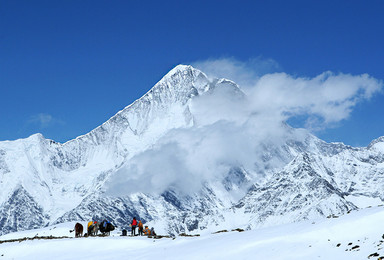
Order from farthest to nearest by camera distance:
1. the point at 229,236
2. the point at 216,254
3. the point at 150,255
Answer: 1. the point at 229,236
2. the point at 150,255
3. the point at 216,254

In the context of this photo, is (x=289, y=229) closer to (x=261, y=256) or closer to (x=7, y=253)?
(x=261, y=256)

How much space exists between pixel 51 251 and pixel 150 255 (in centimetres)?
1103

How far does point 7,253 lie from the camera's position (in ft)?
149

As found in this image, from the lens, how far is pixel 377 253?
95.8 ft

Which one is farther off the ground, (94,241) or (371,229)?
(94,241)

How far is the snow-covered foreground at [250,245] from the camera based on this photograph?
108 ft

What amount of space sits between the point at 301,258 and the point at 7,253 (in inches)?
1058

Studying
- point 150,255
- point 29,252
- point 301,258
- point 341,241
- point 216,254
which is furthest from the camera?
point 29,252

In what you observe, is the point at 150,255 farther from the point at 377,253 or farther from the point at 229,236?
the point at 377,253

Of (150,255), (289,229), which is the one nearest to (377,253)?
(289,229)

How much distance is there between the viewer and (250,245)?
36.8m

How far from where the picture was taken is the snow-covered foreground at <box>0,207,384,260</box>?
3284 cm

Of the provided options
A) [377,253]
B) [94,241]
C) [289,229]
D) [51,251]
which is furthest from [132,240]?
[377,253]

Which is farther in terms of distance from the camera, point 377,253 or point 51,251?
point 51,251
